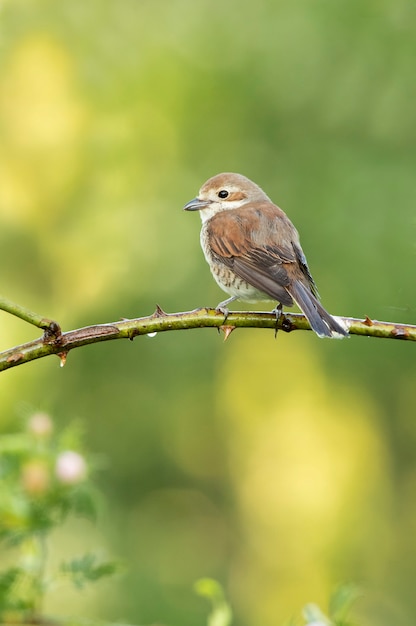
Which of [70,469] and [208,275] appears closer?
[70,469]

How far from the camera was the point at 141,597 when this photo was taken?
8586 mm

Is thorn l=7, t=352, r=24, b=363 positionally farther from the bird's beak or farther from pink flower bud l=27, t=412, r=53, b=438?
the bird's beak

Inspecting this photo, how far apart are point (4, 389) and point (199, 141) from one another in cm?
334

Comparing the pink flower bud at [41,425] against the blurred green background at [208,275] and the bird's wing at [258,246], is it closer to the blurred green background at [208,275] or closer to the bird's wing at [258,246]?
the bird's wing at [258,246]

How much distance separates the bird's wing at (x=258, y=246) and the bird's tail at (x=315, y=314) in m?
0.05

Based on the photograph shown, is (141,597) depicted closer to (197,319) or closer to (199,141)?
(199,141)

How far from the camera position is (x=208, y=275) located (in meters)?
9.34

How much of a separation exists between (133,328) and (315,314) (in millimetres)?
1244

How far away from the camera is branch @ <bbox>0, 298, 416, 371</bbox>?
2.33 m

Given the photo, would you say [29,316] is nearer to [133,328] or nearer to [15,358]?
[15,358]

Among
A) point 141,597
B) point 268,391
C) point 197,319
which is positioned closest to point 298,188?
point 268,391

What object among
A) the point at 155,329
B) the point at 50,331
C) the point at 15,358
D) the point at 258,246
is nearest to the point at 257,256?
the point at 258,246

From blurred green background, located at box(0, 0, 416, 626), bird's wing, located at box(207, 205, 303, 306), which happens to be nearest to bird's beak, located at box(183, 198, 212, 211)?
bird's wing, located at box(207, 205, 303, 306)

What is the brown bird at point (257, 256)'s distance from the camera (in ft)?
13.8
